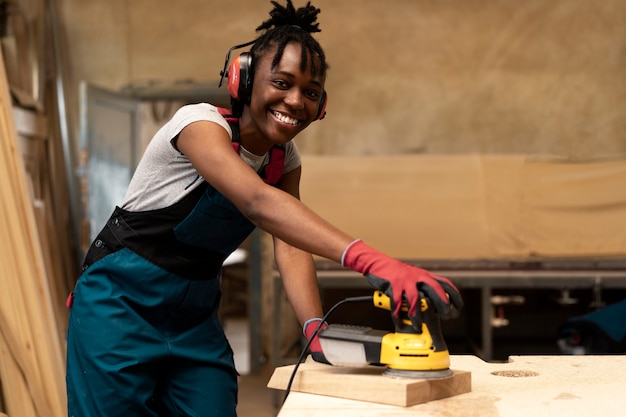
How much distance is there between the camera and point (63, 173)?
6.47 metres

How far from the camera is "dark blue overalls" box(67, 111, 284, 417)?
2.05 meters

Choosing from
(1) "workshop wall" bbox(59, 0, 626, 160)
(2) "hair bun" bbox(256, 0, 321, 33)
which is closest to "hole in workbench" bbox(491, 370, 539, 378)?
(2) "hair bun" bbox(256, 0, 321, 33)

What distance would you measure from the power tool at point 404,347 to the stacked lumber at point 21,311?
2.19 meters

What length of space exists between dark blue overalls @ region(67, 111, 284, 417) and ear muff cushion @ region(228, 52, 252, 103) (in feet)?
0.28

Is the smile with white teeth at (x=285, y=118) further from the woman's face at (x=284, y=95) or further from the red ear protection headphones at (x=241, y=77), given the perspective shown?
the red ear protection headphones at (x=241, y=77)

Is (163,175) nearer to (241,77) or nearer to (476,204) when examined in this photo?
(241,77)

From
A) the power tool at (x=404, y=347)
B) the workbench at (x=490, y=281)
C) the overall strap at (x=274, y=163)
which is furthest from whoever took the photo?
the workbench at (x=490, y=281)

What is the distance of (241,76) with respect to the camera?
206 centimetres

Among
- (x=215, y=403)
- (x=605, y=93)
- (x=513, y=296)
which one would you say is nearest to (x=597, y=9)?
(x=605, y=93)

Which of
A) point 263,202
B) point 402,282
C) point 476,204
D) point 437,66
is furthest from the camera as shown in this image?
point 437,66

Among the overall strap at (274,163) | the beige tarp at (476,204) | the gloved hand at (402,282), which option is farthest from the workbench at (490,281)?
the gloved hand at (402,282)

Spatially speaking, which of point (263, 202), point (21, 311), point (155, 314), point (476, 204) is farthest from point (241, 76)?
point (476, 204)

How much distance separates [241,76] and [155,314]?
2.23 ft

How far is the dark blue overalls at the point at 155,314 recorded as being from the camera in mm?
2053
